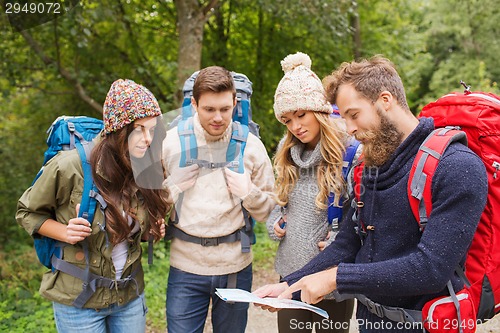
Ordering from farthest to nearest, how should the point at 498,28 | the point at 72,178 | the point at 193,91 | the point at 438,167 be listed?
the point at 498,28, the point at 193,91, the point at 72,178, the point at 438,167

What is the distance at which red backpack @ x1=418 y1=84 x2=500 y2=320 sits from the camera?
68.0 inches

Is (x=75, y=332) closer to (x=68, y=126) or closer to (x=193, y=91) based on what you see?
(x=68, y=126)

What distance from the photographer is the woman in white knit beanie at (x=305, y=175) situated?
2.60 metres

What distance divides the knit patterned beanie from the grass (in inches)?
114

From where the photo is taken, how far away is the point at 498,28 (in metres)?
18.3

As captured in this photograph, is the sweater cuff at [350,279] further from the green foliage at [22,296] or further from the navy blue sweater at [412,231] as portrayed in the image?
the green foliage at [22,296]

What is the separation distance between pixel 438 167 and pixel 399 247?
0.38 m

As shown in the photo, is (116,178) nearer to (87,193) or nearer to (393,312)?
(87,193)

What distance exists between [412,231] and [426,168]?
0.92 feet

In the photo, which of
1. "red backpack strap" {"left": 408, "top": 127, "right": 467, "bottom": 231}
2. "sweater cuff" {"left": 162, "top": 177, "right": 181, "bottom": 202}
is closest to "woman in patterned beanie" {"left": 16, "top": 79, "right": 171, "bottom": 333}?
"sweater cuff" {"left": 162, "top": 177, "right": 181, "bottom": 202}

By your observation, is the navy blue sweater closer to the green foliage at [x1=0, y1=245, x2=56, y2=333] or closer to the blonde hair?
the blonde hair

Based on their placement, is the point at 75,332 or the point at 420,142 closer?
the point at 420,142

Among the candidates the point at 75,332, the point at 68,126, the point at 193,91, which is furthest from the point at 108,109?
the point at 75,332

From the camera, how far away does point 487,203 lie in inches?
68.4
